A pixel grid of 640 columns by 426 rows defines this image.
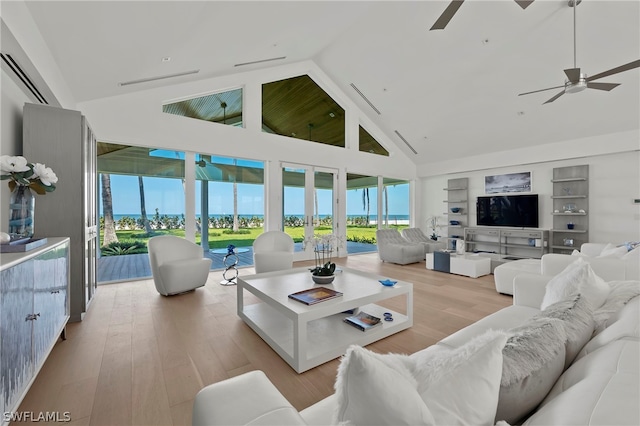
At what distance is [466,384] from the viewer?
0.67m

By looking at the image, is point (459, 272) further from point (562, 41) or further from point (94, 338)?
point (94, 338)

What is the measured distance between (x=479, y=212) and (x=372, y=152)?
328 cm

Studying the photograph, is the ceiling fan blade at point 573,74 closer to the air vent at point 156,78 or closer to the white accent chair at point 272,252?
the white accent chair at point 272,252

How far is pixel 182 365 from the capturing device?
2102mm

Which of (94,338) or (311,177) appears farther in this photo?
(311,177)

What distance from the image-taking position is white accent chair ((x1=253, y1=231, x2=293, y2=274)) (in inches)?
178

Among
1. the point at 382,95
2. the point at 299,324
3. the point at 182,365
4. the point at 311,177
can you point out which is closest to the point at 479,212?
the point at 382,95

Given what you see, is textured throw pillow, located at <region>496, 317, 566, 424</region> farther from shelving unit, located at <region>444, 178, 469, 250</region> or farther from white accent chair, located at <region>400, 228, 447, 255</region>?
shelving unit, located at <region>444, 178, 469, 250</region>

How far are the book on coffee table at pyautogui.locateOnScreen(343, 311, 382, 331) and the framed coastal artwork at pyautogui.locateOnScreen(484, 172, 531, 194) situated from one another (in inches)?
249

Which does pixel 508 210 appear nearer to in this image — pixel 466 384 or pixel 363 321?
pixel 363 321

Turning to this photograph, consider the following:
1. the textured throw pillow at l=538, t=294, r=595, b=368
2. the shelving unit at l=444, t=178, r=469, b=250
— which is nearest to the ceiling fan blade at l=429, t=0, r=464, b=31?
the textured throw pillow at l=538, t=294, r=595, b=368

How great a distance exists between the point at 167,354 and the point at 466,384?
236 cm

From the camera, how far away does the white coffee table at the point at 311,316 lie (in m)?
2.08

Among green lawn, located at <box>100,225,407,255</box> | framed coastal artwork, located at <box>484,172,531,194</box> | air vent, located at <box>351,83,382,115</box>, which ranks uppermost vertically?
air vent, located at <box>351,83,382,115</box>
